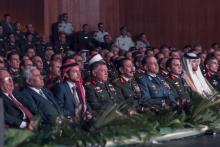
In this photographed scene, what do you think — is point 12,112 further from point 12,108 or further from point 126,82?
point 126,82

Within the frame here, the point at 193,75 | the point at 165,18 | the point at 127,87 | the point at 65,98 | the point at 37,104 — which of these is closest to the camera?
the point at 37,104

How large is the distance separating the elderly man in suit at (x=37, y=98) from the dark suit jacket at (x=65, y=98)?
18 cm

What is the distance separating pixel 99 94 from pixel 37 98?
Result: 109cm

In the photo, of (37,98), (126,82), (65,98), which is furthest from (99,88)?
(37,98)

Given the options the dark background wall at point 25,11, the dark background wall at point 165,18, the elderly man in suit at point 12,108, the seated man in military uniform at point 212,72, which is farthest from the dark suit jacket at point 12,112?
the dark background wall at point 165,18

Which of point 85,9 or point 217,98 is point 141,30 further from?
point 217,98

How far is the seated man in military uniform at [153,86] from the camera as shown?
28.2ft

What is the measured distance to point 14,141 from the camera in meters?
5.36

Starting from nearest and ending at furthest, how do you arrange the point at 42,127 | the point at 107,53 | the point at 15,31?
the point at 42,127, the point at 107,53, the point at 15,31

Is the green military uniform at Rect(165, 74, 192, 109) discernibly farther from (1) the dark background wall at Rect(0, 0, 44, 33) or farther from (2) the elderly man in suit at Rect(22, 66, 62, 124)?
(1) the dark background wall at Rect(0, 0, 44, 33)

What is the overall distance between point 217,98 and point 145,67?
191 cm

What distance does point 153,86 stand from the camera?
8.82 metres

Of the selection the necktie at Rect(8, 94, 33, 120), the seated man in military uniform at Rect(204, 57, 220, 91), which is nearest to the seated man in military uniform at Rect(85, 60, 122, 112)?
the necktie at Rect(8, 94, 33, 120)

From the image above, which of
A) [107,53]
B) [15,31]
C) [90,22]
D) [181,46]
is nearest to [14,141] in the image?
[107,53]
